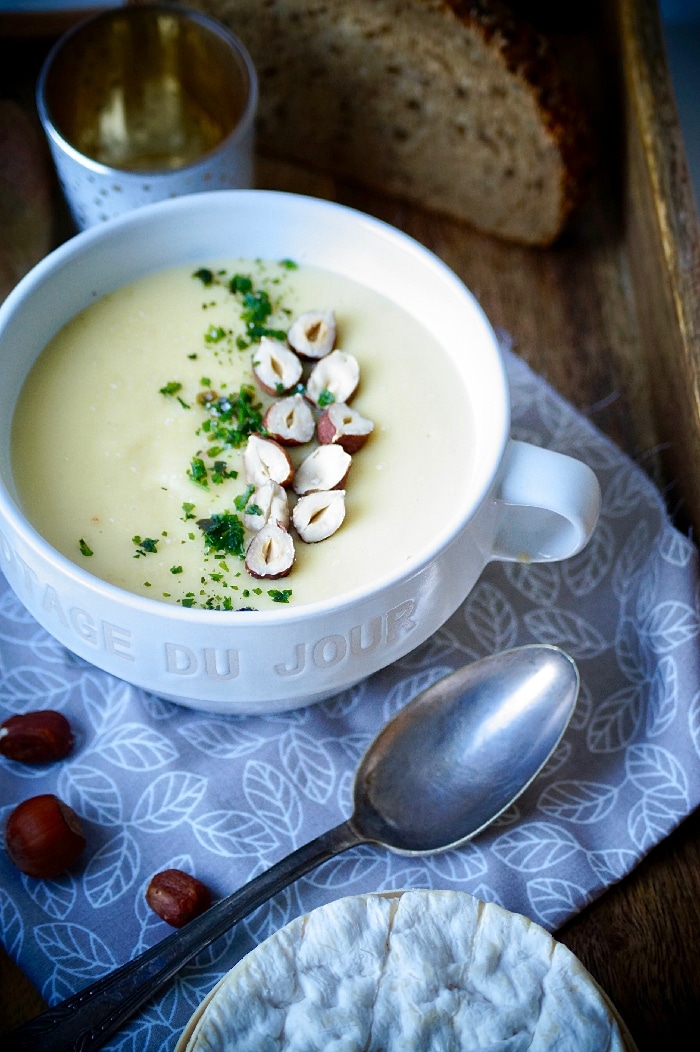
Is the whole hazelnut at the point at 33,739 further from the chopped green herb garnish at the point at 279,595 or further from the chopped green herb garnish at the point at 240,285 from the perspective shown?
the chopped green herb garnish at the point at 240,285

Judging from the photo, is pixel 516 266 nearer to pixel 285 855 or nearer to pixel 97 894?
pixel 285 855

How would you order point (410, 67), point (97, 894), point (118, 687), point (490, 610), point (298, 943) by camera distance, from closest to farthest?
point (298, 943)
point (97, 894)
point (118, 687)
point (490, 610)
point (410, 67)

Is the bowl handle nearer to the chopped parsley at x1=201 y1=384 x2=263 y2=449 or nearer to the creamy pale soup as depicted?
the creamy pale soup

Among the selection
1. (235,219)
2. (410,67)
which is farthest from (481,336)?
(410,67)

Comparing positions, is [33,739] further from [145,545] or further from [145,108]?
[145,108]

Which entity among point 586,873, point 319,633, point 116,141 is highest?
point 116,141

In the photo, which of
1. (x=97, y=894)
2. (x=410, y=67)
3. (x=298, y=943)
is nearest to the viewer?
(x=298, y=943)

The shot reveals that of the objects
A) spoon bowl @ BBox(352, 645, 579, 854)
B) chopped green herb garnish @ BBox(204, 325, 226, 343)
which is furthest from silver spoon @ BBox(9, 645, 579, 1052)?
chopped green herb garnish @ BBox(204, 325, 226, 343)
